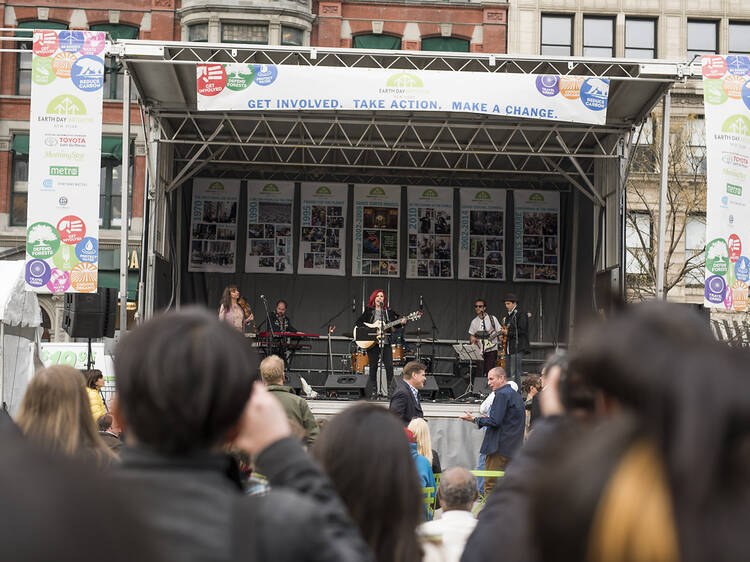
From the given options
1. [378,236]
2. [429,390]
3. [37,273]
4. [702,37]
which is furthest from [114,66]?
[702,37]

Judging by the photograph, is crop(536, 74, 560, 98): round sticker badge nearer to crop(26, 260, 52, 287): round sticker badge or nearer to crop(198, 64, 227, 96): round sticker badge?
crop(198, 64, 227, 96): round sticker badge

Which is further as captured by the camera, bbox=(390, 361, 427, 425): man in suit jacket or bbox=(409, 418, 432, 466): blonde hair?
bbox=(390, 361, 427, 425): man in suit jacket

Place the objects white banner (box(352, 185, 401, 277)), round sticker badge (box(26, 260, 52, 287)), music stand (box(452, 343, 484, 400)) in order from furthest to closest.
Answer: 1. white banner (box(352, 185, 401, 277))
2. music stand (box(452, 343, 484, 400))
3. round sticker badge (box(26, 260, 52, 287))

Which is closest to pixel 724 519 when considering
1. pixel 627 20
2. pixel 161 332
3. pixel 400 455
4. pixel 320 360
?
pixel 161 332

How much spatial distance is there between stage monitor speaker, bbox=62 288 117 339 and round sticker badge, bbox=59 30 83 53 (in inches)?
133

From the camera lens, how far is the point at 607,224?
55.3 feet

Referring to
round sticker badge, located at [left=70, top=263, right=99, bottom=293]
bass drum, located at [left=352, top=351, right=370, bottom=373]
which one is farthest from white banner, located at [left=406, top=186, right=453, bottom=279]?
round sticker badge, located at [left=70, top=263, right=99, bottom=293]

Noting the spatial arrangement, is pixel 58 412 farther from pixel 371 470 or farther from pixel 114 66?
pixel 114 66

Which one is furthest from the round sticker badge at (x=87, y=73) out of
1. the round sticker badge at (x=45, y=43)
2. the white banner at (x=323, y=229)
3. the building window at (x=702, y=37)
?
the building window at (x=702, y=37)

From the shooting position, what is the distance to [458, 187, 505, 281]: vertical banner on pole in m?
19.9

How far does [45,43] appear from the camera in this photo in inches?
492

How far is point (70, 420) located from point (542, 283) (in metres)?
17.3

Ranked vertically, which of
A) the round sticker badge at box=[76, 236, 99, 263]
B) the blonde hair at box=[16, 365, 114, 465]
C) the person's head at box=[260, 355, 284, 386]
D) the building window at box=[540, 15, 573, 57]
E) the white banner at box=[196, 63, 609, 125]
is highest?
the building window at box=[540, 15, 573, 57]

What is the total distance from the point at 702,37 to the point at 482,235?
486 inches
